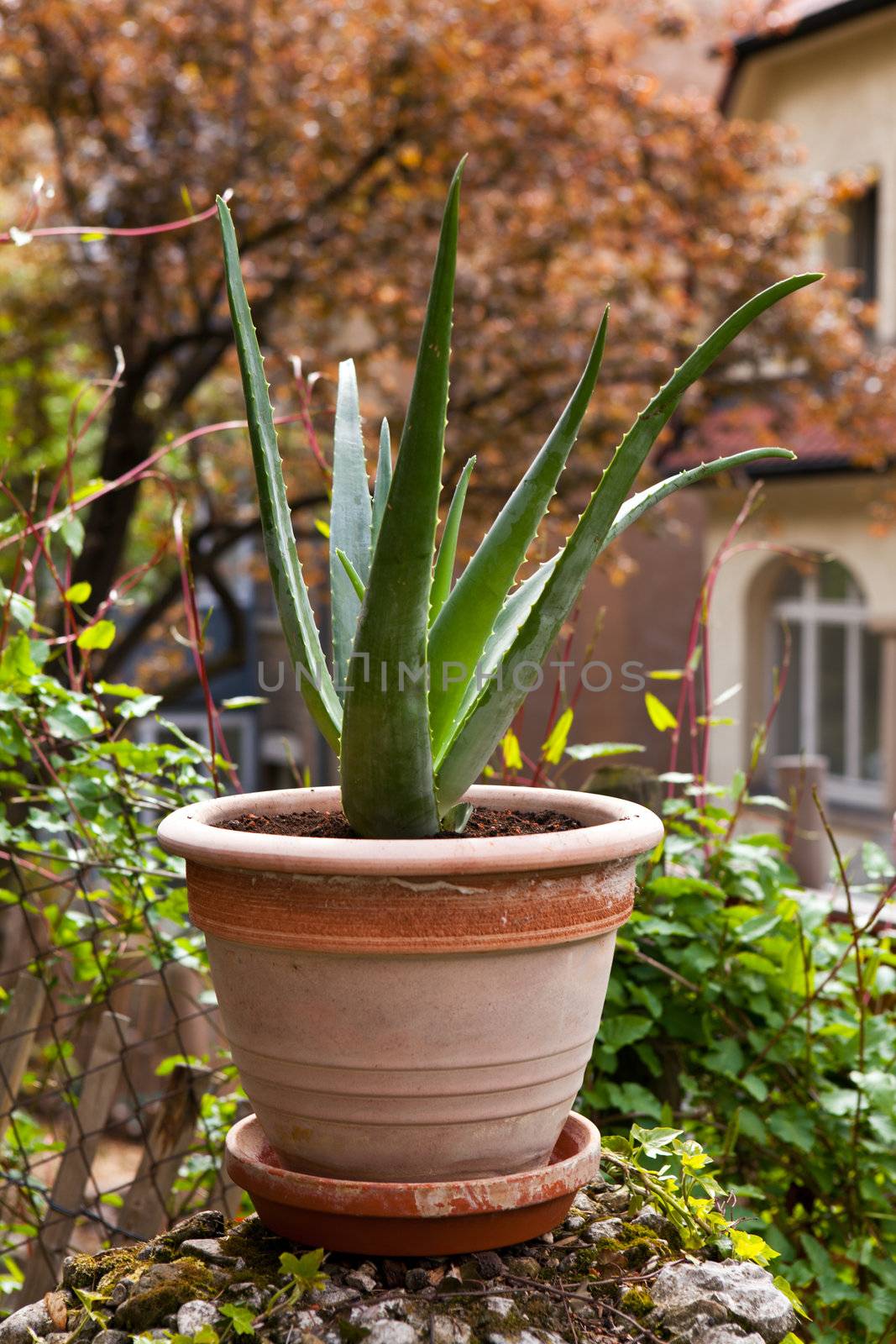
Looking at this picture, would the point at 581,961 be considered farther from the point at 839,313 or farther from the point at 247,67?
the point at 839,313

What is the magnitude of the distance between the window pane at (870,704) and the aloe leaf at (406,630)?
36.6 feet

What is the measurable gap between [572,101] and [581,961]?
6593 millimetres

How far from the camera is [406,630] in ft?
3.28

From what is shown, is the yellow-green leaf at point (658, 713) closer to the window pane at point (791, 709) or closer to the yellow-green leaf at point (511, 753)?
the yellow-green leaf at point (511, 753)

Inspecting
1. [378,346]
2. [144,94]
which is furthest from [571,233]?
[144,94]

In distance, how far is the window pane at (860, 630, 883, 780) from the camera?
1162 cm

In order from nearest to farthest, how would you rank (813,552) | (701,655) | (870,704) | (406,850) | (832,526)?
1. (406,850)
2. (701,655)
3. (832,526)
4. (813,552)
5. (870,704)

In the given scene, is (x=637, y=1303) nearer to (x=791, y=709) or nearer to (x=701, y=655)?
(x=701, y=655)

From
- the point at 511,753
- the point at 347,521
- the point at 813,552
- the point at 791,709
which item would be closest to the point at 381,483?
the point at 347,521

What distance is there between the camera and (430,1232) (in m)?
1.05

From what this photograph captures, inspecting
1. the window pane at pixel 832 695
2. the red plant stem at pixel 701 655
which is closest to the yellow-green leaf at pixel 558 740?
the red plant stem at pixel 701 655

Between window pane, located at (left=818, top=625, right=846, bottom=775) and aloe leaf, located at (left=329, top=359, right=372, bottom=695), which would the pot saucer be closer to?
aloe leaf, located at (left=329, top=359, right=372, bottom=695)

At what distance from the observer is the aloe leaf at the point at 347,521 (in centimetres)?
130

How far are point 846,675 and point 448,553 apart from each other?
444 inches
